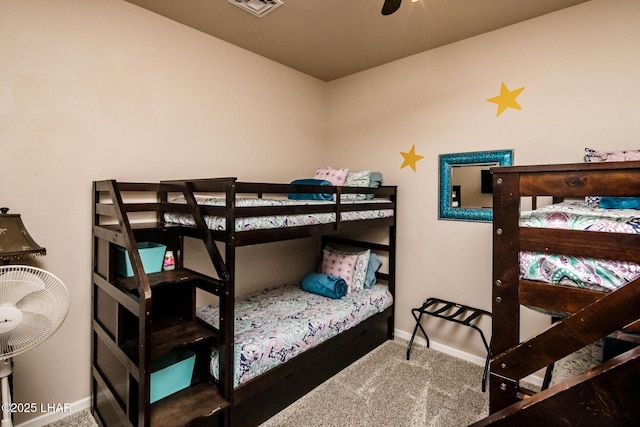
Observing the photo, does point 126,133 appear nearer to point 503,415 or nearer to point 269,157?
point 269,157

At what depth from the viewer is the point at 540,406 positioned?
87 centimetres

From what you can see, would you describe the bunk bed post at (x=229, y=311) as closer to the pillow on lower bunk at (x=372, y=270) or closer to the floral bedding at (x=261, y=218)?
the floral bedding at (x=261, y=218)

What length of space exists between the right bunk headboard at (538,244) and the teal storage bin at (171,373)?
4.86ft

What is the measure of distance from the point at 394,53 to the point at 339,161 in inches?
46.3

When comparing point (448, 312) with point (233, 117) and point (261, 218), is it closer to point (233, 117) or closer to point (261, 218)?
point (261, 218)

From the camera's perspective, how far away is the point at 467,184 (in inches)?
102

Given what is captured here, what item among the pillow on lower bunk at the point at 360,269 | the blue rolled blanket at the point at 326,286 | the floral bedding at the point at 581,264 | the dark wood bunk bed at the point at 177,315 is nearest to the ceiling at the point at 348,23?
the dark wood bunk bed at the point at 177,315

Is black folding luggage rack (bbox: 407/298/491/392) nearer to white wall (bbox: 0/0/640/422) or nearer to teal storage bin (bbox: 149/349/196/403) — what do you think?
white wall (bbox: 0/0/640/422)

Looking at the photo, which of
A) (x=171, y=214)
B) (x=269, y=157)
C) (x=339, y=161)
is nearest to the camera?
(x=171, y=214)

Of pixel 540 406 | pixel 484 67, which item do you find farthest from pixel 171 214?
pixel 484 67

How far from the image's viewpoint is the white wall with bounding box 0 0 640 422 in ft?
5.98

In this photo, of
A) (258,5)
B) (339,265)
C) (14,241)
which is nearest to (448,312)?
(339,265)

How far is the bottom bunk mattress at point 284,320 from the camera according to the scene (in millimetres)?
1815

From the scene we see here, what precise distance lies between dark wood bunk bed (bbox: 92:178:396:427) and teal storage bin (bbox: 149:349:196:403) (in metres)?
0.04
